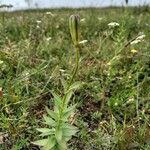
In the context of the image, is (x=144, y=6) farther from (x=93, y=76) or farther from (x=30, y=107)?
(x=30, y=107)

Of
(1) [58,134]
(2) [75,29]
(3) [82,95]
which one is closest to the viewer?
(2) [75,29]

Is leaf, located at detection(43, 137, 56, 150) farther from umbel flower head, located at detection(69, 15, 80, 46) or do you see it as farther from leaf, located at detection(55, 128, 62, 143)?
umbel flower head, located at detection(69, 15, 80, 46)

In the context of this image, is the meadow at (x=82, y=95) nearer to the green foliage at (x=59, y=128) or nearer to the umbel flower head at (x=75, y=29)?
the green foliage at (x=59, y=128)

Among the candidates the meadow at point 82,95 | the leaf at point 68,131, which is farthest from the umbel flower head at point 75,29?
the leaf at point 68,131

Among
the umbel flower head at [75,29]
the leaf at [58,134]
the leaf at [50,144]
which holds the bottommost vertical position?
the leaf at [50,144]

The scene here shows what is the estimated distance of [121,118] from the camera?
2.96 m

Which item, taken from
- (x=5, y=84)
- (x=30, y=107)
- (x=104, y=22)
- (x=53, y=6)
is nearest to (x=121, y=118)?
(x=30, y=107)

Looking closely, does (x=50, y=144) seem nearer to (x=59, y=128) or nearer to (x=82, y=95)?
(x=59, y=128)

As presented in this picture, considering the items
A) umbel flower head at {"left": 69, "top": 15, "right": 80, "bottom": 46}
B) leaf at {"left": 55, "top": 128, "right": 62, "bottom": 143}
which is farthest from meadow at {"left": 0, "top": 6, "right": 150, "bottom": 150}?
umbel flower head at {"left": 69, "top": 15, "right": 80, "bottom": 46}

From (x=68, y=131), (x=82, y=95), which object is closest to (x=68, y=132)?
(x=68, y=131)

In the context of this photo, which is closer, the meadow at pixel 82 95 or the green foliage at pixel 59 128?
the green foliage at pixel 59 128

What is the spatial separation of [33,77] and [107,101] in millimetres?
517

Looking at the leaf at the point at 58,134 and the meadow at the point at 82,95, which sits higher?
the leaf at the point at 58,134

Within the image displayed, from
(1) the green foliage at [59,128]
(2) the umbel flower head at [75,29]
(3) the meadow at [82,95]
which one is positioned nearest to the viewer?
(2) the umbel flower head at [75,29]
